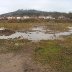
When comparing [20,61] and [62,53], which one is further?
[62,53]

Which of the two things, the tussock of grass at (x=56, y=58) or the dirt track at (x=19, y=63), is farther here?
the tussock of grass at (x=56, y=58)

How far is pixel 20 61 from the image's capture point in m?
18.7

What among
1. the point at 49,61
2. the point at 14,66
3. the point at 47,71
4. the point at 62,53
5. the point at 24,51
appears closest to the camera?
the point at 47,71

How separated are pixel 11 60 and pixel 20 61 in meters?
0.79

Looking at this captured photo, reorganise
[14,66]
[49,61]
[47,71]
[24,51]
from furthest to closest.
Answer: [24,51], [49,61], [14,66], [47,71]

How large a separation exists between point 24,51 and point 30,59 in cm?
371

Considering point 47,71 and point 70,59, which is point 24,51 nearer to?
point 70,59

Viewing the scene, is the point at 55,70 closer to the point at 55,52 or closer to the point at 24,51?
the point at 55,52

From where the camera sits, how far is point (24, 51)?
23016 millimetres

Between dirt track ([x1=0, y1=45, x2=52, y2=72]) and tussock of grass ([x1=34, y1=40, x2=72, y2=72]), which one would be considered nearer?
dirt track ([x1=0, y1=45, x2=52, y2=72])

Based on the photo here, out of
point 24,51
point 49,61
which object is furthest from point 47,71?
point 24,51

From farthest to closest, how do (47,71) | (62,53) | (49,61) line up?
(62,53) < (49,61) < (47,71)

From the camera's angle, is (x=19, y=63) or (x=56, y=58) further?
(x=56, y=58)

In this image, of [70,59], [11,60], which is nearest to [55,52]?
[70,59]
